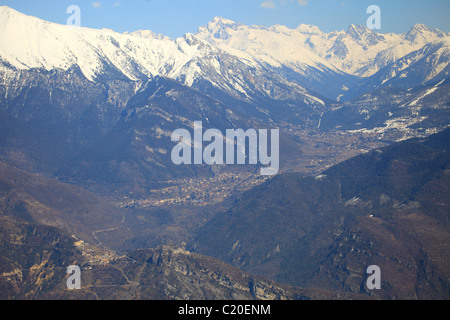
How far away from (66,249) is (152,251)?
2310cm

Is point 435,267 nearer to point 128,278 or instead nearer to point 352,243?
point 352,243

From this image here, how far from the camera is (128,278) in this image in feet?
464

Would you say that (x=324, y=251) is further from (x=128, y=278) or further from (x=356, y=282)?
(x=128, y=278)

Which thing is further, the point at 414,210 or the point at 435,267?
the point at 414,210

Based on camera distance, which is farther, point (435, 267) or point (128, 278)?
point (435, 267)
